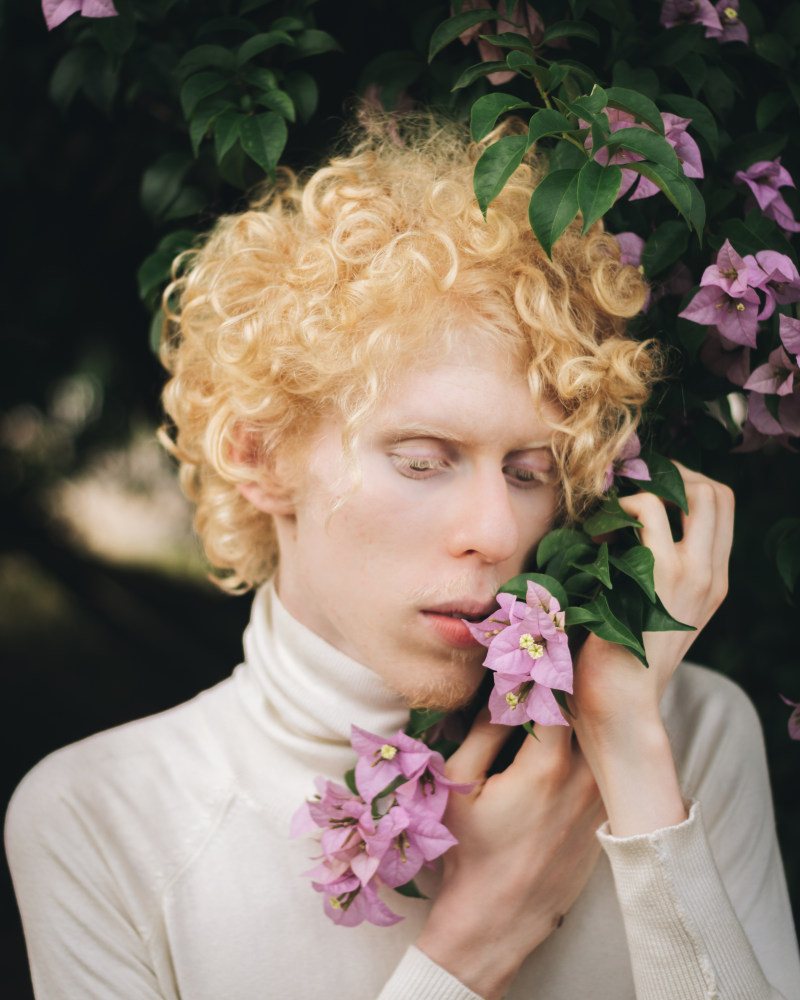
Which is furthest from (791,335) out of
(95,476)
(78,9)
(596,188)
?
(95,476)

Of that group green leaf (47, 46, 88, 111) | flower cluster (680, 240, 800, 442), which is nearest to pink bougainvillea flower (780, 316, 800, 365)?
flower cluster (680, 240, 800, 442)

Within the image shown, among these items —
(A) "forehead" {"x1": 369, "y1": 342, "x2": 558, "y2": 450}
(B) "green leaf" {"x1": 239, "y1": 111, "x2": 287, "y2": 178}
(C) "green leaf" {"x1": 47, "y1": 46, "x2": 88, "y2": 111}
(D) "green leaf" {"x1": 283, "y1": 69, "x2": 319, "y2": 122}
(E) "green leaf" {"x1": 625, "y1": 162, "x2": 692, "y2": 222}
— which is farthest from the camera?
(C) "green leaf" {"x1": 47, "y1": 46, "x2": 88, "y2": 111}

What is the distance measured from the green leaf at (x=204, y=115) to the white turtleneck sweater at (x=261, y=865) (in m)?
0.87

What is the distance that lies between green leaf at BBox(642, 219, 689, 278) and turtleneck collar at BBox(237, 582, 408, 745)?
2.81 ft

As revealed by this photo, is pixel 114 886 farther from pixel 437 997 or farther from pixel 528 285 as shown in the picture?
pixel 528 285

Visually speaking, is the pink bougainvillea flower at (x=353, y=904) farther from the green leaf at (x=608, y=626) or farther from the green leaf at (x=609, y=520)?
the green leaf at (x=609, y=520)

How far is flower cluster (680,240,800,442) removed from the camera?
1.25 m

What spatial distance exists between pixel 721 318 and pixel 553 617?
0.56 meters

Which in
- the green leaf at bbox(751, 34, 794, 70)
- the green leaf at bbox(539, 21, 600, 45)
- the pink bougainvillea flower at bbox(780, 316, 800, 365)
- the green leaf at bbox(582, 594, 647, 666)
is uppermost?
the green leaf at bbox(539, 21, 600, 45)

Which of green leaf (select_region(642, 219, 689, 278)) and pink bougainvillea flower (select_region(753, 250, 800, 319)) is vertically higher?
green leaf (select_region(642, 219, 689, 278))

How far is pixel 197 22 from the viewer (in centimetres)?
164

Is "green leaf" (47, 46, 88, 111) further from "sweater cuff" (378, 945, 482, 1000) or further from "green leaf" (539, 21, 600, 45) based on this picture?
"sweater cuff" (378, 945, 482, 1000)

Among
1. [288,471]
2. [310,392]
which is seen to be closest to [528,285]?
[310,392]

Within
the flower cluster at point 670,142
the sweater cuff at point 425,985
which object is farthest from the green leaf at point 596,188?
the sweater cuff at point 425,985
